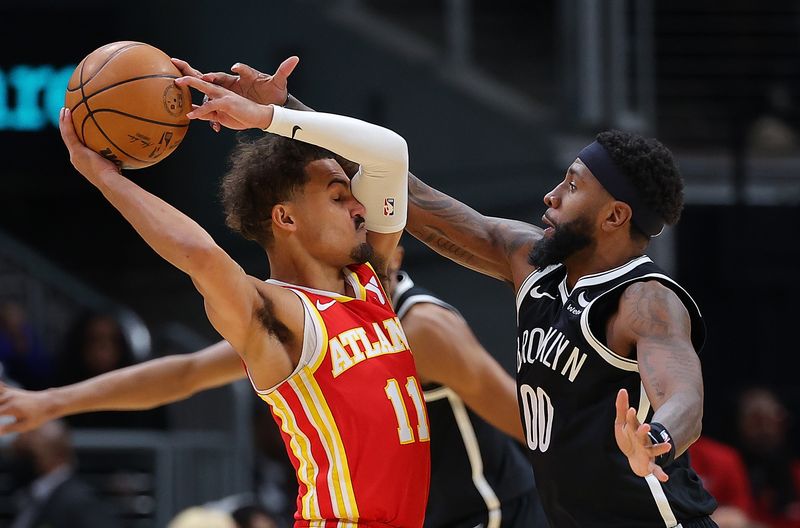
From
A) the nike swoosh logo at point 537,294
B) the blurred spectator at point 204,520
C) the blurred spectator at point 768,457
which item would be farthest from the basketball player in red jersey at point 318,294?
the blurred spectator at point 768,457

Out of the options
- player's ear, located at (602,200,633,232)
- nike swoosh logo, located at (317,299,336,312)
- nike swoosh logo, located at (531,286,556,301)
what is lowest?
nike swoosh logo, located at (317,299,336,312)

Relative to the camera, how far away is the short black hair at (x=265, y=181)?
4812 mm

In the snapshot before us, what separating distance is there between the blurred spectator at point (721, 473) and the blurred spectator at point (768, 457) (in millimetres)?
429

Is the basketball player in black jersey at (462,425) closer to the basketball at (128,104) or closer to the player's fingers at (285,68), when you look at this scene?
the player's fingers at (285,68)

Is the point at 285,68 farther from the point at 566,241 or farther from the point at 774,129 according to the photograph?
the point at 774,129

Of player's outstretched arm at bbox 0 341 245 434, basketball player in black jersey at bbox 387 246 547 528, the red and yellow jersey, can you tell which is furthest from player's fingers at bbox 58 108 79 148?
basketball player in black jersey at bbox 387 246 547 528

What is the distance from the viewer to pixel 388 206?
490cm

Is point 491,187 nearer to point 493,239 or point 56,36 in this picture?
point 56,36

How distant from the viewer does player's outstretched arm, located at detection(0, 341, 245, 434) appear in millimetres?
5258

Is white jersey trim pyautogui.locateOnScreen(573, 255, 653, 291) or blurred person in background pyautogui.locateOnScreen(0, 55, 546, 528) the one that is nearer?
white jersey trim pyautogui.locateOnScreen(573, 255, 653, 291)

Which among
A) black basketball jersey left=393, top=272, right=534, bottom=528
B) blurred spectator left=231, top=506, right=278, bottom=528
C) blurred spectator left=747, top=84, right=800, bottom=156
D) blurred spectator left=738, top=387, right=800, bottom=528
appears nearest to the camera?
black basketball jersey left=393, top=272, right=534, bottom=528

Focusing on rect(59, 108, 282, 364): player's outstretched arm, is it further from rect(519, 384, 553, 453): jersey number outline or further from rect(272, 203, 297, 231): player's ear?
rect(519, 384, 553, 453): jersey number outline

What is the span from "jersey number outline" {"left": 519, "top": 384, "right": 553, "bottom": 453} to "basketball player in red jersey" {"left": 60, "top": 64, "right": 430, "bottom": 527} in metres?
0.36

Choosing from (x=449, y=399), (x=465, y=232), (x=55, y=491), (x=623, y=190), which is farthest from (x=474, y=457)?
(x=55, y=491)
